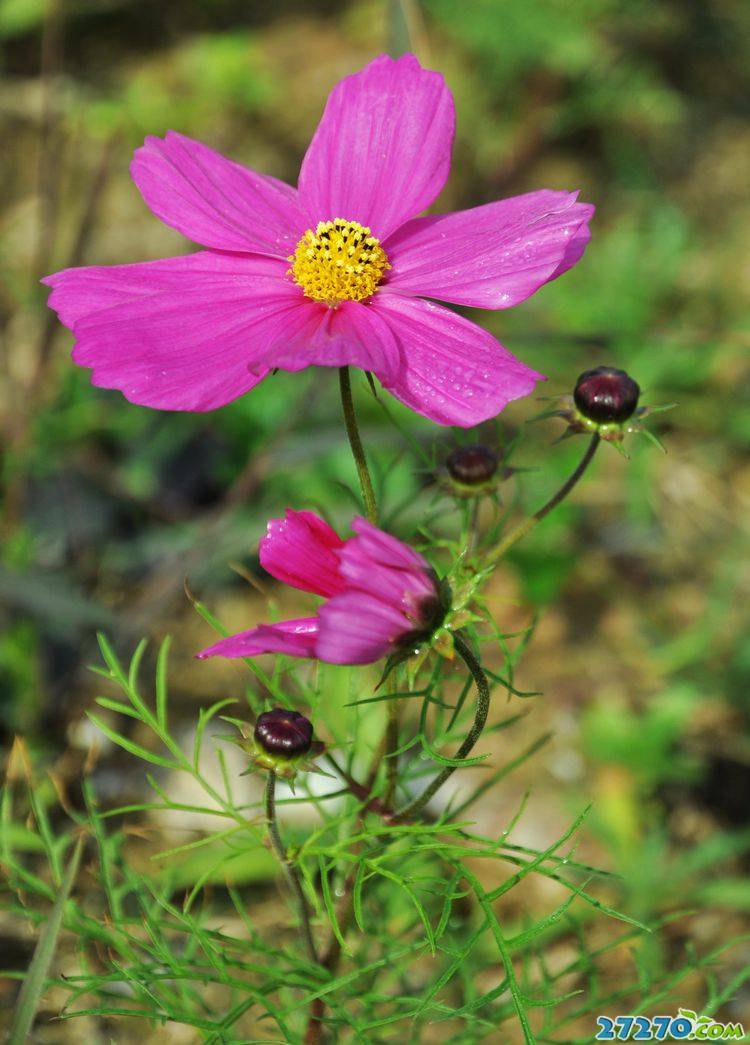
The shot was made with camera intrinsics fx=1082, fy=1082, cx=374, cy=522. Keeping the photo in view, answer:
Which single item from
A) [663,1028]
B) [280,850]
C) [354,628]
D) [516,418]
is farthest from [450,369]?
[516,418]

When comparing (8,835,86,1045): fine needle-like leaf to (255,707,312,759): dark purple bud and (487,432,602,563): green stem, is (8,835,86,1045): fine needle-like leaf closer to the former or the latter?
(255,707,312,759): dark purple bud

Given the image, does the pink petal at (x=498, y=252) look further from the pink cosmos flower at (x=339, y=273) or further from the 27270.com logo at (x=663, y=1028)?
the 27270.com logo at (x=663, y=1028)

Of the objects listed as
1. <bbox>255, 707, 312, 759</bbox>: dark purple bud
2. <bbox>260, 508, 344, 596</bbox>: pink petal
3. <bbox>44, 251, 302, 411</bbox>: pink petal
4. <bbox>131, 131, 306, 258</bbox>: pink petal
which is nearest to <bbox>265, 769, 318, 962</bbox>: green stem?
<bbox>255, 707, 312, 759</bbox>: dark purple bud

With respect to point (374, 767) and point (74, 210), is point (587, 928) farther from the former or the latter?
point (74, 210)

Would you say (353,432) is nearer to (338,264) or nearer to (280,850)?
(338,264)

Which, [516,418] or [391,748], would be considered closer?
[391,748]

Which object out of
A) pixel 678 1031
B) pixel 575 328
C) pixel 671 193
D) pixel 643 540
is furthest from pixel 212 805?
pixel 671 193

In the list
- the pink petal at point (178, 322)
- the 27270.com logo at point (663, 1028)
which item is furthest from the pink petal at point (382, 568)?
the 27270.com logo at point (663, 1028)
